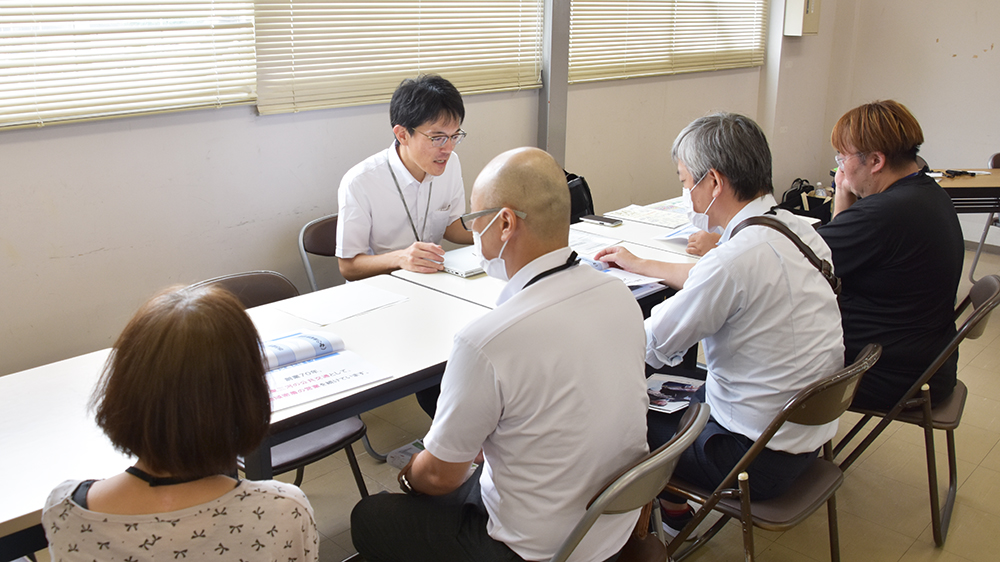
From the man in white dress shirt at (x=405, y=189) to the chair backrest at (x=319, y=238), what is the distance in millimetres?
146

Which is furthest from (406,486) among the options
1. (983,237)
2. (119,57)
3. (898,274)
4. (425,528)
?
(983,237)

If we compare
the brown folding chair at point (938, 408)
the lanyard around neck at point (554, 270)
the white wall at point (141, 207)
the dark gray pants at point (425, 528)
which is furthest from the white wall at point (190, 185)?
the brown folding chair at point (938, 408)

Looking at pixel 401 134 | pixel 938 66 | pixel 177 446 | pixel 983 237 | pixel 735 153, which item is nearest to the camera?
pixel 177 446

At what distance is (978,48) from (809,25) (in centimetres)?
115

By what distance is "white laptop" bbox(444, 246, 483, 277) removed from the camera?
2.50 m

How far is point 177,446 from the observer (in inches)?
39.4

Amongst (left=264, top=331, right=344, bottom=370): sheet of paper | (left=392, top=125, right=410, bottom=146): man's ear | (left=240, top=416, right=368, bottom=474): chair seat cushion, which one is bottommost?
(left=240, top=416, right=368, bottom=474): chair seat cushion

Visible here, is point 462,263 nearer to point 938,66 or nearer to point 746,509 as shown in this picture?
point 746,509

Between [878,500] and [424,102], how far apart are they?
6.79 feet

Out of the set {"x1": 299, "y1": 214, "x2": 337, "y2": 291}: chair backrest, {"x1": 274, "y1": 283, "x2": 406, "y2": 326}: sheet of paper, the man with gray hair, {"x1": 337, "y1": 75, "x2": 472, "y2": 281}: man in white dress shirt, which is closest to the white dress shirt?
the man with gray hair

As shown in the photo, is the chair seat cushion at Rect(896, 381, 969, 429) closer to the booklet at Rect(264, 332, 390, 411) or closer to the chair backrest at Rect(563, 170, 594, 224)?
the booklet at Rect(264, 332, 390, 411)

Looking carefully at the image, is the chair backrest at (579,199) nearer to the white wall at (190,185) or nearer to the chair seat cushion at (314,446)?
the white wall at (190,185)

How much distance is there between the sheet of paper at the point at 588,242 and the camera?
8.95 feet

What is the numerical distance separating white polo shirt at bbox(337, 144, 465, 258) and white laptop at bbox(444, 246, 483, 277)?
31 cm
